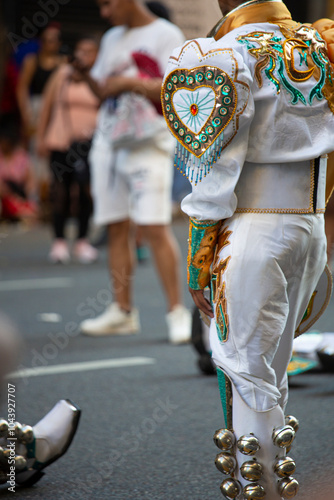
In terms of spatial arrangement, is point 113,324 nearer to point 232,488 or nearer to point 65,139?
point 232,488

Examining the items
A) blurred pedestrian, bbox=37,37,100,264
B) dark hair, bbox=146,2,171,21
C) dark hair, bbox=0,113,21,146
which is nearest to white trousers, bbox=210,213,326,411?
dark hair, bbox=146,2,171,21

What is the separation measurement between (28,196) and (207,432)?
362 inches

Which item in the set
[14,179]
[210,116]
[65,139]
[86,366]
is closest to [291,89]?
[210,116]

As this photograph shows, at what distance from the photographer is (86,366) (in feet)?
13.7

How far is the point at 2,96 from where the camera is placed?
41.7 feet

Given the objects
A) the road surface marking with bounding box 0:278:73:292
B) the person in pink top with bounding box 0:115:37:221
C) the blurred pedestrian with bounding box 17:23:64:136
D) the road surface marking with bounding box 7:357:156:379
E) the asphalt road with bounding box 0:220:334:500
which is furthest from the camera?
the person in pink top with bounding box 0:115:37:221

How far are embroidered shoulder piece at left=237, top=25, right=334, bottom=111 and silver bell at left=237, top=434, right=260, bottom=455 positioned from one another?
2.40 ft

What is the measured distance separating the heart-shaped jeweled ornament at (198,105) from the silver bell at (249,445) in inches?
24.4

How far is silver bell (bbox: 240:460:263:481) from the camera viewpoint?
190 cm

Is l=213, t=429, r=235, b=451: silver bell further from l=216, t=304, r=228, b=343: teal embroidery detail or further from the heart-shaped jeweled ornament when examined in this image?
the heart-shaped jeweled ornament

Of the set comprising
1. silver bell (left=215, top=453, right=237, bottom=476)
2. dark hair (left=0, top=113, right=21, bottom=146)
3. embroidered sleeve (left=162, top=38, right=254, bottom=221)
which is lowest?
dark hair (left=0, top=113, right=21, bottom=146)

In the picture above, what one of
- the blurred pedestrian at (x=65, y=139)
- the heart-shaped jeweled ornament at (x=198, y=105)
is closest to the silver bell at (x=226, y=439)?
the heart-shaped jeweled ornament at (x=198, y=105)

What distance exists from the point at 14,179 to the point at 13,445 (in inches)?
383

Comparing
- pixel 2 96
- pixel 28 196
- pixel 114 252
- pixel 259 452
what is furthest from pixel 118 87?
pixel 2 96
